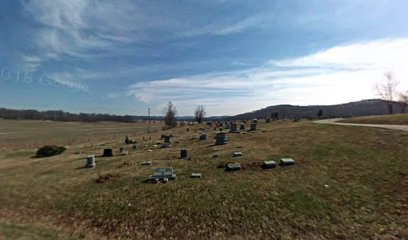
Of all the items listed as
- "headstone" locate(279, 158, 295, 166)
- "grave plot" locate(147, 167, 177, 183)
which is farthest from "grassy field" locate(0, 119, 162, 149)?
"headstone" locate(279, 158, 295, 166)

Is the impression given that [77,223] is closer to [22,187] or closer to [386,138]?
[22,187]

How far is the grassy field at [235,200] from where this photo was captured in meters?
10.1

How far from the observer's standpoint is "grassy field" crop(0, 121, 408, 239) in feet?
33.1

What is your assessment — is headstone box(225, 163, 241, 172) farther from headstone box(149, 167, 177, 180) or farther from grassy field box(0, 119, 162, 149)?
grassy field box(0, 119, 162, 149)

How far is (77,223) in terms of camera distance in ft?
38.0

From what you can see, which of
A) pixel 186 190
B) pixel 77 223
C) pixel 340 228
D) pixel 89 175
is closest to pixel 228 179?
pixel 186 190

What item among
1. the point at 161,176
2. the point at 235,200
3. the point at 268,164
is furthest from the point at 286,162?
the point at 161,176

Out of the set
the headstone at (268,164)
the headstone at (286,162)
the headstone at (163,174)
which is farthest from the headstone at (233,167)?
the headstone at (163,174)

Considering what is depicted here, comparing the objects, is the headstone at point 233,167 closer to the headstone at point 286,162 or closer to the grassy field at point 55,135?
the headstone at point 286,162

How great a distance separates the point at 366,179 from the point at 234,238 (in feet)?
23.9

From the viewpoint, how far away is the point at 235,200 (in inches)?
471

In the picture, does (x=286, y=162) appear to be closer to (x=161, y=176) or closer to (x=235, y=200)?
(x=235, y=200)

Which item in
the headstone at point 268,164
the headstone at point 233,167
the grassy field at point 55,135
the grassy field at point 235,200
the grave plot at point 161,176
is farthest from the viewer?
the grassy field at point 55,135

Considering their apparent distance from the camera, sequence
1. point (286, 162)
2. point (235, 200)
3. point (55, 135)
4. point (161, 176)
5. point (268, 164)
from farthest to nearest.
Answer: point (55, 135)
point (286, 162)
point (268, 164)
point (161, 176)
point (235, 200)
